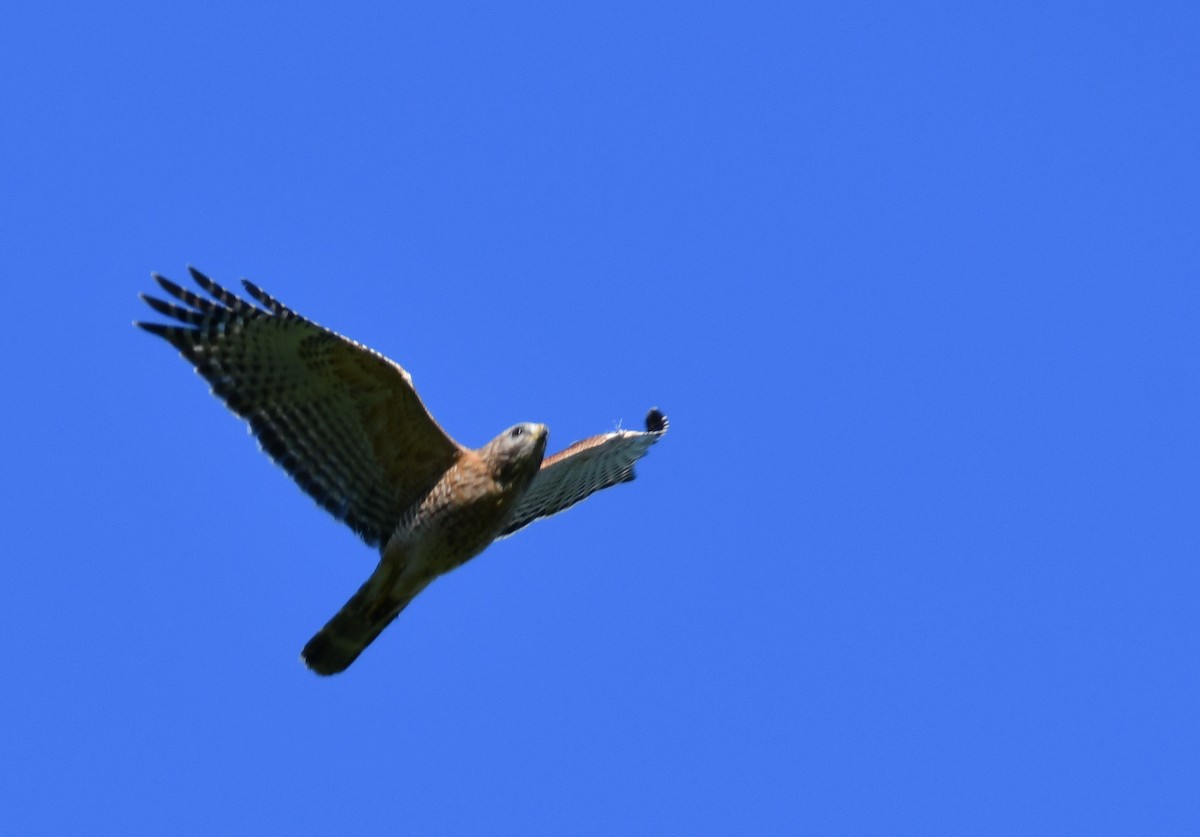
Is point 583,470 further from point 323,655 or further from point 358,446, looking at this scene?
point 323,655

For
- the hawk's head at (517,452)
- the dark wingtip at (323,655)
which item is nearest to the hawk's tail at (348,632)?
the dark wingtip at (323,655)

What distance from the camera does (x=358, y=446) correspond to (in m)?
14.5

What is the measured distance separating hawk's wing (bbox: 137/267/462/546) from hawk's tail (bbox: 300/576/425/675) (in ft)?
1.95

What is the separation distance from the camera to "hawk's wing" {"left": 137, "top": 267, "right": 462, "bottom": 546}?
13.9 meters

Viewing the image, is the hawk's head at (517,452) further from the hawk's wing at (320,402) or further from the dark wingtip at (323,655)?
the dark wingtip at (323,655)

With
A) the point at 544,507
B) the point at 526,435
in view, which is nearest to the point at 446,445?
the point at 526,435

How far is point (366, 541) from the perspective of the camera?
1469 centimetres

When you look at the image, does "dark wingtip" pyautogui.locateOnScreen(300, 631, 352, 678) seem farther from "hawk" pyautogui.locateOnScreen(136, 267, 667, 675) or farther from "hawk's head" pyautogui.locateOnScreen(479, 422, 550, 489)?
"hawk's head" pyautogui.locateOnScreen(479, 422, 550, 489)

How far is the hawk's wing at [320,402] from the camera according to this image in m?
13.9

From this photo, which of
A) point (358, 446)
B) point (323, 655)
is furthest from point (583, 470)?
point (323, 655)

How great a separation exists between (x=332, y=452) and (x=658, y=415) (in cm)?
292

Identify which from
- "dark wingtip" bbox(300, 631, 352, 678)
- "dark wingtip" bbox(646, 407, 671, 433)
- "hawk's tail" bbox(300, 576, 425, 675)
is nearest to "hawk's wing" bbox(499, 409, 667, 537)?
"dark wingtip" bbox(646, 407, 671, 433)

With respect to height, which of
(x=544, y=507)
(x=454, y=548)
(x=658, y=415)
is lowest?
(x=454, y=548)

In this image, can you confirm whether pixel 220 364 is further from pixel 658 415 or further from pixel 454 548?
pixel 658 415
